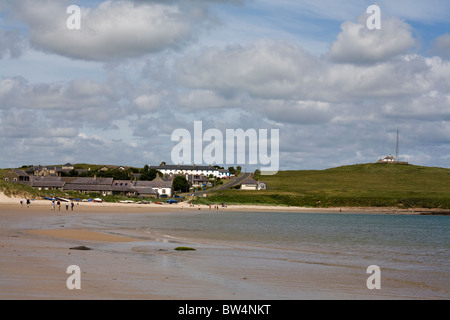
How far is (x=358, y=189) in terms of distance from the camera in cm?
14550

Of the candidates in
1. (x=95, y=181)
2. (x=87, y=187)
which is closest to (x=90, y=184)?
(x=95, y=181)

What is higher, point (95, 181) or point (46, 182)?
point (95, 181)

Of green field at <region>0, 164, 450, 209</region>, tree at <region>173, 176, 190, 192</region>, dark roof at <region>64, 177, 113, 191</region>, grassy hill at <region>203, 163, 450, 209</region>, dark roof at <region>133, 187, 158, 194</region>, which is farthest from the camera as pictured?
tree at <region>173, 176, 190, 192</region>

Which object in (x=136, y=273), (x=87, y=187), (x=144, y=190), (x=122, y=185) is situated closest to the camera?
(x=136, y=273)

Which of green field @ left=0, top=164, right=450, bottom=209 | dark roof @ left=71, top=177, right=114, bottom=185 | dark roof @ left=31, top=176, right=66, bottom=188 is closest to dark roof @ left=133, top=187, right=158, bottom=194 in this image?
dark roof @ left=71, top=177, right=114, bottom=185

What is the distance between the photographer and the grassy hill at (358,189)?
12275 cm

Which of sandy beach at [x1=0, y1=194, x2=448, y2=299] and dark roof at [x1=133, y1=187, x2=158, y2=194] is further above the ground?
sandy beach at [x1=0, y1=194, x2=448, y2=299]

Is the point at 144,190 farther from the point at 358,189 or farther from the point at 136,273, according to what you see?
the point at 136,273

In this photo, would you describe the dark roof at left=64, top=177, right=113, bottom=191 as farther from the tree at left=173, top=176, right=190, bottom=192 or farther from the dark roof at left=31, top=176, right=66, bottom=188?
the tree at left=173, top=176, right=190, bottom=192

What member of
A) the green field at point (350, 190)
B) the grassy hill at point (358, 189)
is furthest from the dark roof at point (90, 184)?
the grassy hill at point (358, 189)

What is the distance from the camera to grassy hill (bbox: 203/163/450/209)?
122750mm

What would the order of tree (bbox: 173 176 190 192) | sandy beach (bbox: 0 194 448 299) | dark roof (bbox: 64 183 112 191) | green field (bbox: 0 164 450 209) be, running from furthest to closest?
tree (bbox: 173 176 190 192), dark roof (bbox: 64 183 112 191), green field (bbox: 0 164 450 209), sandy beach (bbox: 0 194 448 299)

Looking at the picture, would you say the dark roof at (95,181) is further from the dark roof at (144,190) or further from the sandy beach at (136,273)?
the sandy beach at (136,273)
